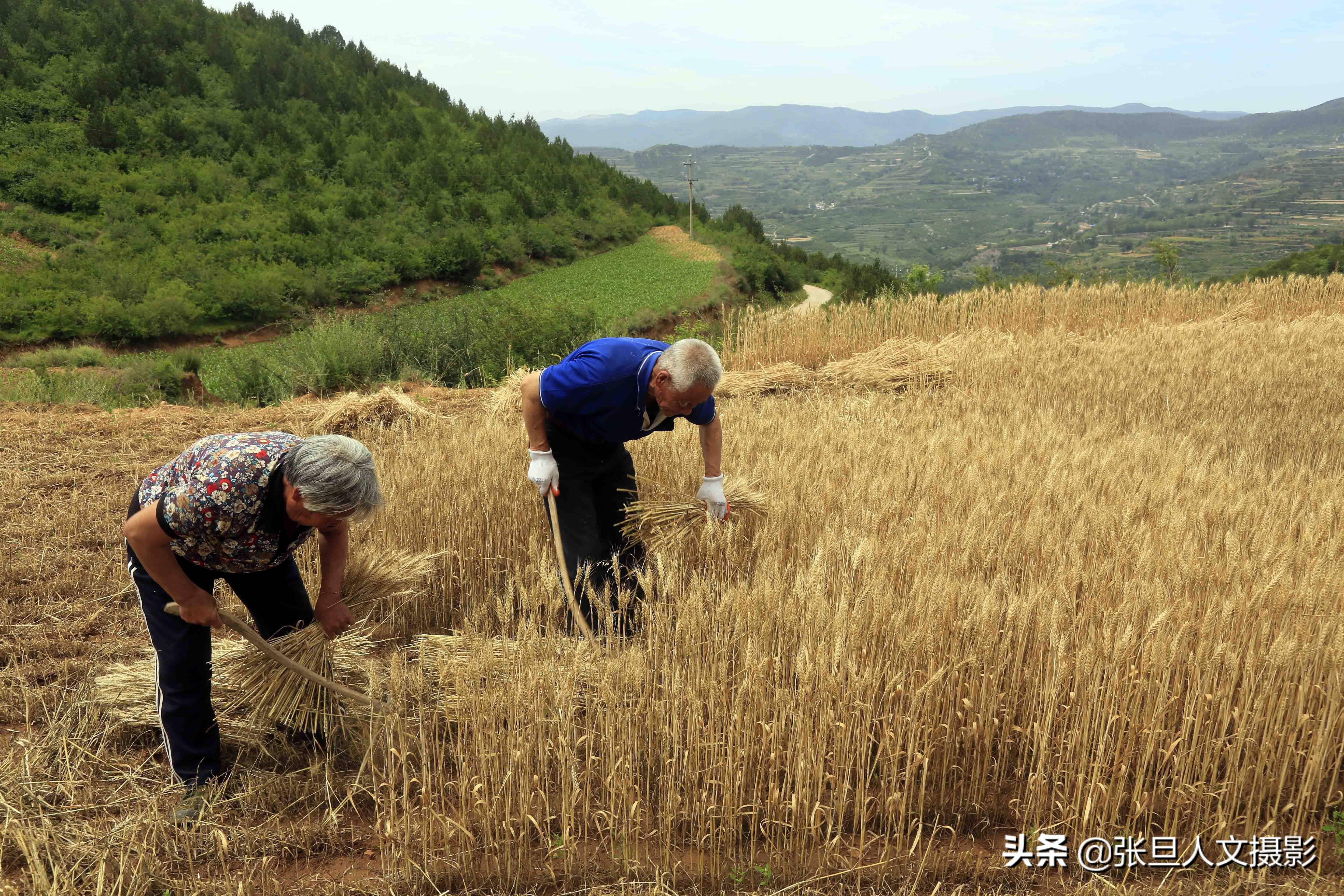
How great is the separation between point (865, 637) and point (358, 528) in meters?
2.99

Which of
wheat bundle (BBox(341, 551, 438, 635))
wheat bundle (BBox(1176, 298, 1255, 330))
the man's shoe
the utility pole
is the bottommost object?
the man's shoe

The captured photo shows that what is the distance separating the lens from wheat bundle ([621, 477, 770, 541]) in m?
3.71

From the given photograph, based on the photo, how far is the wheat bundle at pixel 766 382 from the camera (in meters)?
8.60

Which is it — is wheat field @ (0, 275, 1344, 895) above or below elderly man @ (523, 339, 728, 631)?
below

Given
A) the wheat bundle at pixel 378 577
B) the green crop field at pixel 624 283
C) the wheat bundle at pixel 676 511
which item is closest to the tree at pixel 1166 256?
the green crop field at pixel 624 283

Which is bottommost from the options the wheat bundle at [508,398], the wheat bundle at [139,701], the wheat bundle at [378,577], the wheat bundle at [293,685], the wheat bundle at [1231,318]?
the wheat bundle at [139,701]

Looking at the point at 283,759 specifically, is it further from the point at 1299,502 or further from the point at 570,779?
the point at 1299,502

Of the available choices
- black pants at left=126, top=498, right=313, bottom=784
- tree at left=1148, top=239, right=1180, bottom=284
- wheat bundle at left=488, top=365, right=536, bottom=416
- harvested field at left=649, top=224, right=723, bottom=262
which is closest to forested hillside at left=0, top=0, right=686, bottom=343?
harvested field at left=649, top=224, right=723, bottom=262

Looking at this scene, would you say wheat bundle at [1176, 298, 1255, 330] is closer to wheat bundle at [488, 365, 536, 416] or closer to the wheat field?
the wheat field

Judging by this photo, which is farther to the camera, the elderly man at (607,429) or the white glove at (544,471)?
the white glove at (544,471)

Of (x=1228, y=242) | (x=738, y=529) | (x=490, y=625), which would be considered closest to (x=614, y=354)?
(x=738, y=529)

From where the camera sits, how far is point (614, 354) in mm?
3486

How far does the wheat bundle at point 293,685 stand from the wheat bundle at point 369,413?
13.6 feet

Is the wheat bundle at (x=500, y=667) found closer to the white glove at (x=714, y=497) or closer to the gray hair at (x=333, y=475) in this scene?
the gray hair at (x=333, y=475)
